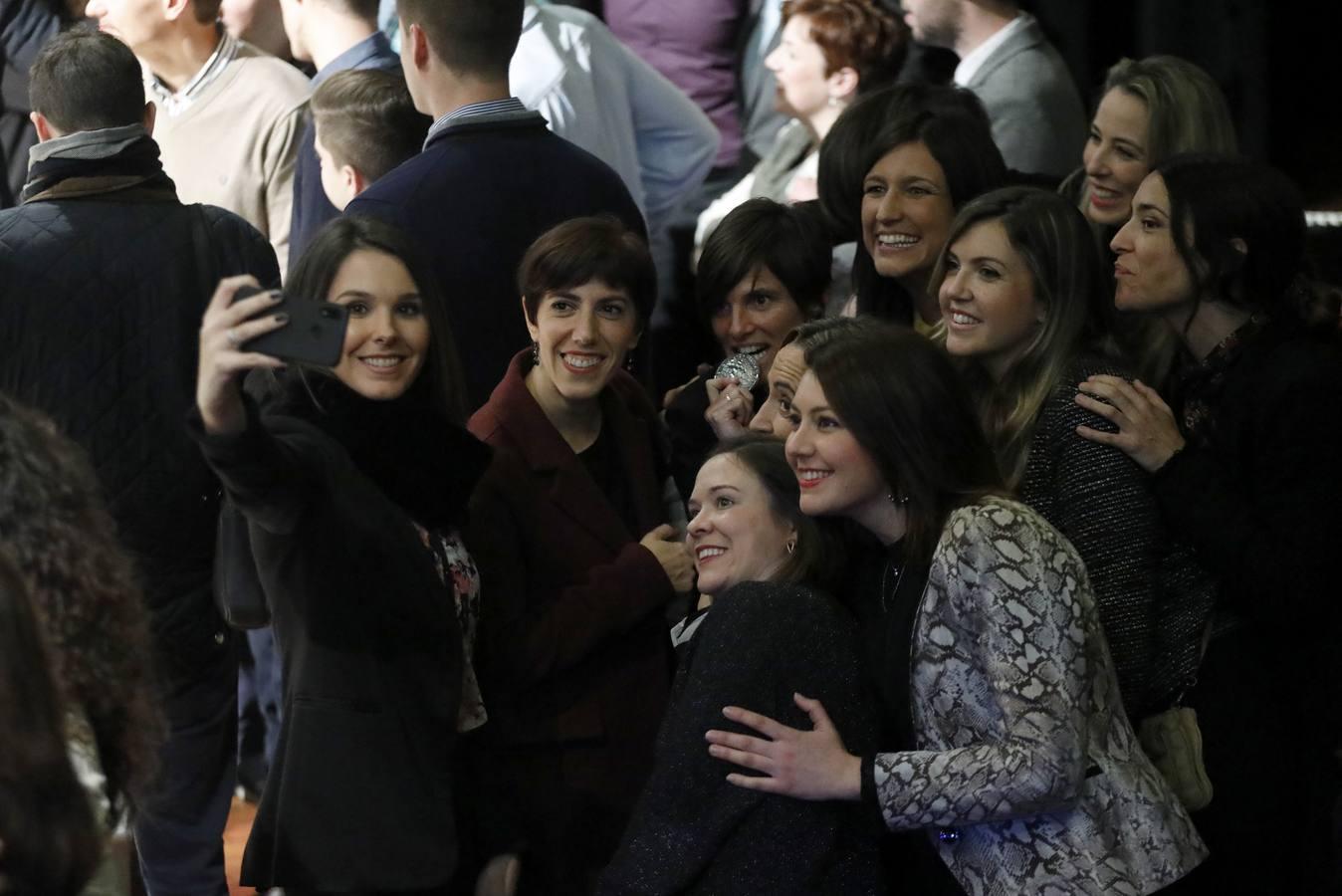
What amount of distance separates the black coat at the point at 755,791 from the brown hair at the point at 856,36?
8.17 ft

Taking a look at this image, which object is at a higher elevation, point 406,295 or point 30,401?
point 406,295

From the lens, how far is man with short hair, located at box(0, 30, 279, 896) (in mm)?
3957

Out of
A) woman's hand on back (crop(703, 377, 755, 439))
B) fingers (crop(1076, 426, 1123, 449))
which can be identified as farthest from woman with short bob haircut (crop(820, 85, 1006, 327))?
fingers (crop(1076, 426, 1123, 449))

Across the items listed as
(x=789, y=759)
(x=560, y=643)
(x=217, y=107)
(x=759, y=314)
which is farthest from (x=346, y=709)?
(x=217, y=107)

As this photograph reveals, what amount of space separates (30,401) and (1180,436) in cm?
210

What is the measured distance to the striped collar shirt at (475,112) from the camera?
390 centimetres

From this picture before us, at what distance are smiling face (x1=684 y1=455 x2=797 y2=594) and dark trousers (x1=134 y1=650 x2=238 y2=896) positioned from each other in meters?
1.39

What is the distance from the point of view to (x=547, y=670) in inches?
129

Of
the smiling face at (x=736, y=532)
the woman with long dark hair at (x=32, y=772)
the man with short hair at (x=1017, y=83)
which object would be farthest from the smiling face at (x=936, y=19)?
the woman with long dark hair at (x=32, y=772)

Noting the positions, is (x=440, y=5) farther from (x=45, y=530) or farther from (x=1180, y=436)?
(x=45, y=530)

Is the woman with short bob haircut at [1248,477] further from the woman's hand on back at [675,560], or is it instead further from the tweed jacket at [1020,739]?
the woman's hand on back at [675,560]

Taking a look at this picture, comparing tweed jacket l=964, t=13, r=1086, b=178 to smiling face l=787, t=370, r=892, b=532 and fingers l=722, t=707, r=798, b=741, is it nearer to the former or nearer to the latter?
smiling face l=787, t=370, r=892, b=532

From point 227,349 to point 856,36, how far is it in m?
2.86

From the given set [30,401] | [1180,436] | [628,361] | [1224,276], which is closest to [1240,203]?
[1224,276]
